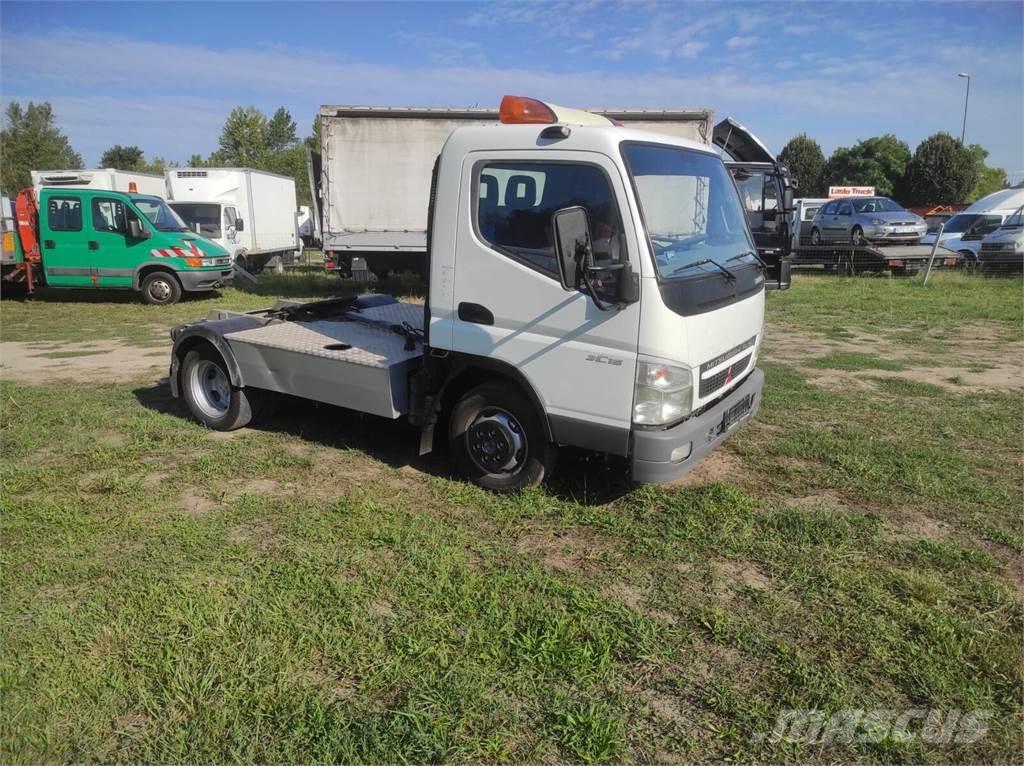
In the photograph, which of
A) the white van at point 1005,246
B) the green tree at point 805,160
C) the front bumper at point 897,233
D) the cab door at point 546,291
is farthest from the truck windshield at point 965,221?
the green tree at point 805,160

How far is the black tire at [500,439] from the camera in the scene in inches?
171

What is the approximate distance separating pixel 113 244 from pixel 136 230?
601 mm

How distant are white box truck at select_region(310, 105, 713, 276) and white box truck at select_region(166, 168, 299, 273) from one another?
5407mm

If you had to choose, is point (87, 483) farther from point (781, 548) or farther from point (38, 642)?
point (781, 548)

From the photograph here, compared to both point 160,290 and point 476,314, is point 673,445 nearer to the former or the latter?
point 476,314

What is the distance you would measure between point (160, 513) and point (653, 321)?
126 inches

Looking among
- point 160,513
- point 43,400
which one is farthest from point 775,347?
point 43,400

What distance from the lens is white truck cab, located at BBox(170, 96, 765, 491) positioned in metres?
3.73

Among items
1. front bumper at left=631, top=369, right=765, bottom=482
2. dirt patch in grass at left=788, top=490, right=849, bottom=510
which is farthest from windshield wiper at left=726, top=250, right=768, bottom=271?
dirt patch in grass at left=788, top=490, right=849, bottom=510

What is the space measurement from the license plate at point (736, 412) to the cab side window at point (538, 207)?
1278mm

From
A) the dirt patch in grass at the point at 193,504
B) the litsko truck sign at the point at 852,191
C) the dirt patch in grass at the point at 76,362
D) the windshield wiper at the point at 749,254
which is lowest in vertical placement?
the dirt patch in grass at the point at 193,504

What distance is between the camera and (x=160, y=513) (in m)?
4.28

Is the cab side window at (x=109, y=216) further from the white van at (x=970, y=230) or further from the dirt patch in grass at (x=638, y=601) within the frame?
the white van at (x=970, y=230)

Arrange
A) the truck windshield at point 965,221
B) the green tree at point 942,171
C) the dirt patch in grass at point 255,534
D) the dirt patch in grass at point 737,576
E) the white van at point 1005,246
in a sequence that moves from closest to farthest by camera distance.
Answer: the dirt patch in grass at point 737,576, the dirt patch in grass at point 255,534, the white van at point 1005,246, the truck windshield at point 965,221, the green tree at point 942,171
